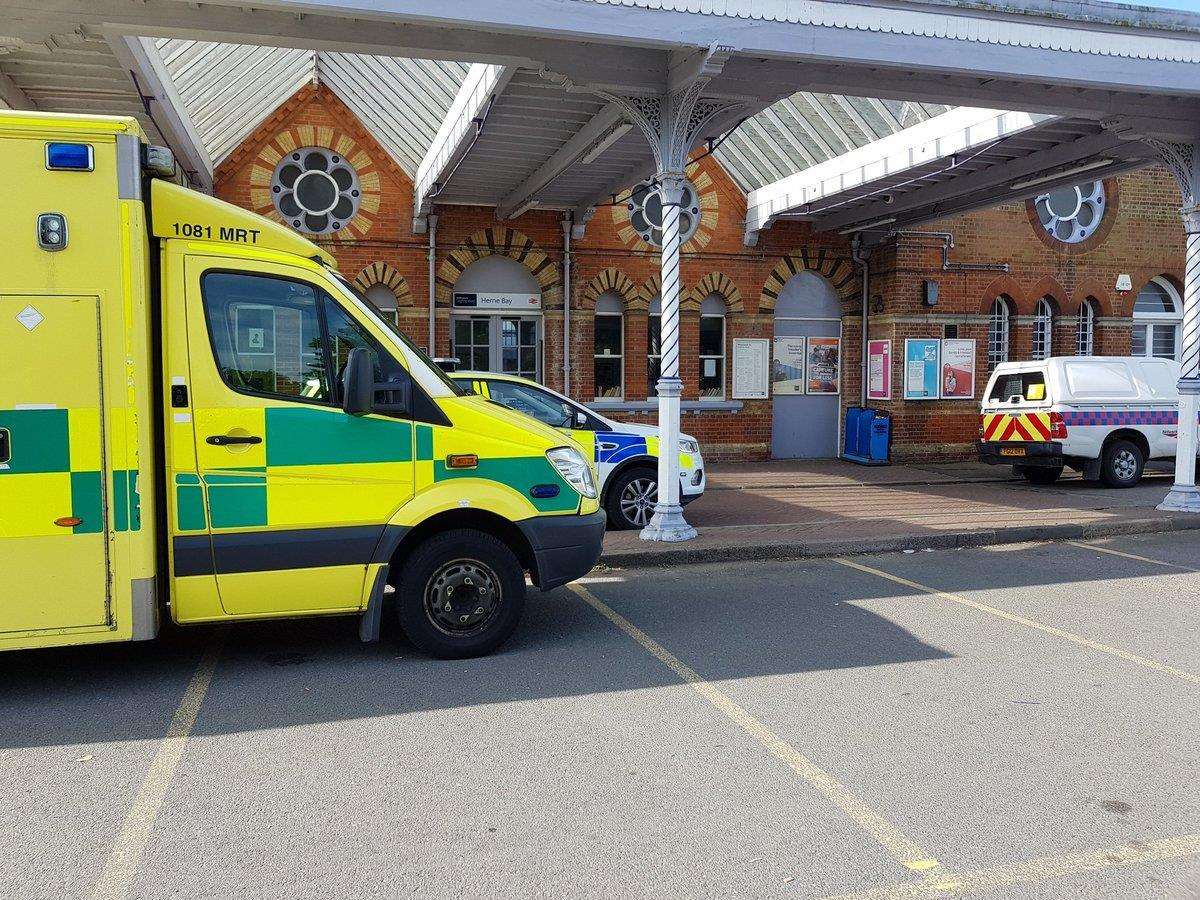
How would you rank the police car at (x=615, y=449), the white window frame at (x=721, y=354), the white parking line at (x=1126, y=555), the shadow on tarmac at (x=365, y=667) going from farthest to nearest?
the white window frame at (x=721, y=354), the police car at (x=615, y=449), the white parking line at (x=1126, y=555), the shadow on tarmac at (x=365, y=667)

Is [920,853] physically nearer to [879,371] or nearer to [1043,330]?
[879,371]

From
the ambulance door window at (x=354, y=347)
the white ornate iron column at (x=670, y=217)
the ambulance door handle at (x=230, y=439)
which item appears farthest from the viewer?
the white ornate iron column at (x=670, y=217)

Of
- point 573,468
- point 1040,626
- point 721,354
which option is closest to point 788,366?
point 721,354

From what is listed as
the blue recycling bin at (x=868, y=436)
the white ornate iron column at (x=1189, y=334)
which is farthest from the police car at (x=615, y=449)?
the blue recycling bin at (x=868, y=436)

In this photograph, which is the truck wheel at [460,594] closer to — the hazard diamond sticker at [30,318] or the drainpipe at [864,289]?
the hazard diamond sticker at [30,318]

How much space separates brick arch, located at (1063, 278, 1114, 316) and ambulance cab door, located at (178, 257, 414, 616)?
55.5 ft

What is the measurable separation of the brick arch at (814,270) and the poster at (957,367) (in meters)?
1.98

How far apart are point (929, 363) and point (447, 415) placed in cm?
1411

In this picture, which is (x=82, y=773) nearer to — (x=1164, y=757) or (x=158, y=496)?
(x=158, y=496)

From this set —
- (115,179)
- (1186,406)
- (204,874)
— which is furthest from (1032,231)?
(204,874)

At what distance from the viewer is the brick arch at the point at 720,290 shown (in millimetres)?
17281

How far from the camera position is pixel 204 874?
3.37 metres

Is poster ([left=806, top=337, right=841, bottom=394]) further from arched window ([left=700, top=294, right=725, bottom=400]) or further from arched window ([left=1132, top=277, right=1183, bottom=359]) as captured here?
arched window ([left=1132, top=277, right=1183, bottom=359])

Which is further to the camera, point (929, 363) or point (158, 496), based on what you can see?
point (929, 363)
